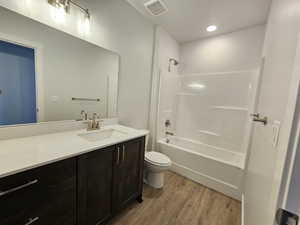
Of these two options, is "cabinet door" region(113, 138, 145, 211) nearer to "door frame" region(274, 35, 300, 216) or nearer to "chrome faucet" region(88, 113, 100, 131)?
"chrome faucet" region(88, 113, 100, 131)

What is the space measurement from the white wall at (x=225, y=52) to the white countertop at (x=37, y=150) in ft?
7.85

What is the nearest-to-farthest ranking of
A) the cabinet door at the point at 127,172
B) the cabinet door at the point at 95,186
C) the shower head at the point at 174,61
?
the cabinet door at the point at 95,186, the cabinet door at the point at 127,172, the shower head at the point at 174,61

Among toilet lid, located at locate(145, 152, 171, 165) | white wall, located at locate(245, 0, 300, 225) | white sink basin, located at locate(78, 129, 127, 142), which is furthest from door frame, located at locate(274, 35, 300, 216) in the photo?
toilet lid, located at locate(145, 152, 171, 165)

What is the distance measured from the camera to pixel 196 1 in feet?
5.74

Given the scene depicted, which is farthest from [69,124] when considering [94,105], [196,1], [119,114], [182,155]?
[196,1]

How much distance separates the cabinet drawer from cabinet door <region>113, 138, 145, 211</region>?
0.42 meters

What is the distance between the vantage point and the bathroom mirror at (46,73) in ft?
3.51

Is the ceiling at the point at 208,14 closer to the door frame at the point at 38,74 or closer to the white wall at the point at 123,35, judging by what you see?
the white wall at the point at 123,35

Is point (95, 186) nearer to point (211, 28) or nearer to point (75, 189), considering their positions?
point (75, 189)

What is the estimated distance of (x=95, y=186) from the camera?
1.14m

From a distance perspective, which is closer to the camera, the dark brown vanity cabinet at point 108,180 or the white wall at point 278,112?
the white wall at point 278,112

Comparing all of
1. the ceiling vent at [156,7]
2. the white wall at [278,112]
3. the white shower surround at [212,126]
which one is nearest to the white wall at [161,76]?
the white shower surround at [212,126]

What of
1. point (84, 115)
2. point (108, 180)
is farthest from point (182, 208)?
point (84, 115)

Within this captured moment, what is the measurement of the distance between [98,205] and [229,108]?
251 cm
